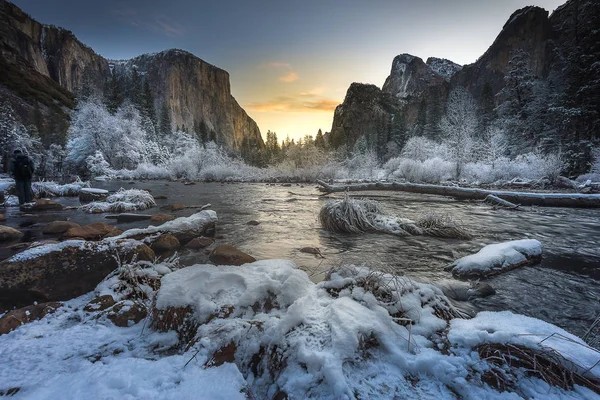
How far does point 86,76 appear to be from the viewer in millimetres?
43781

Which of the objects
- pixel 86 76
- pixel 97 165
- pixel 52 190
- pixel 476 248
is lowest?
pixel 476 248

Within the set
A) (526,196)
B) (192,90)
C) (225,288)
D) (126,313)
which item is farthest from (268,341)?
(192,90)

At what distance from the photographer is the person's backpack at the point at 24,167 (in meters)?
8.76

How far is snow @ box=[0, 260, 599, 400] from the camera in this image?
1343mm

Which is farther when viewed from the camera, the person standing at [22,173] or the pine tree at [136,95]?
the pine tree at [136,95]

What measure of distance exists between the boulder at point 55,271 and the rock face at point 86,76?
5780cm

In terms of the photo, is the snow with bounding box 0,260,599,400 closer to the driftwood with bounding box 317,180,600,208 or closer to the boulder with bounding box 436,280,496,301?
the boulder with bounding box 436,280,496,301

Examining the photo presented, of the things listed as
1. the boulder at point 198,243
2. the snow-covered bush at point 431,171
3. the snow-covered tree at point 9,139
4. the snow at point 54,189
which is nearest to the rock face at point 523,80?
the snow-covered bush at point 431,171

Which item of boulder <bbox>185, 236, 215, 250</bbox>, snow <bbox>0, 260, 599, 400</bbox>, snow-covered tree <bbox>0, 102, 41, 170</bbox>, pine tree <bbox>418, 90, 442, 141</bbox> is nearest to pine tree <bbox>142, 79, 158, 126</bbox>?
snow-covered tree <bbox>0, 102, 41, 170</bbox>

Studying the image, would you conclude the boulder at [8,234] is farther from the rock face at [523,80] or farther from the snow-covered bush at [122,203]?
the rock face at [523,80]

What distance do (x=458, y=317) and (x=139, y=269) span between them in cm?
321

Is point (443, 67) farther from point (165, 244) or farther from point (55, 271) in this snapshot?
point (55, 271)

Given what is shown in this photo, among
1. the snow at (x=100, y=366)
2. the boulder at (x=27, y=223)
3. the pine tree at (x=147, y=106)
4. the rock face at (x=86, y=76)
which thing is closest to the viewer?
the snow at (x=100, y=366)

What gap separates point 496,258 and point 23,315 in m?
5.42
